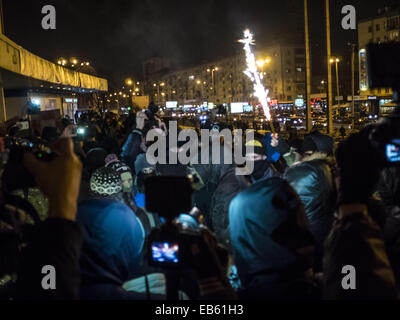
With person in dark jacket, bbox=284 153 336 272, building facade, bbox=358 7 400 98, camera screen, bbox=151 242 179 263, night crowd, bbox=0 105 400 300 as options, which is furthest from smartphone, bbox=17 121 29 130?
building facade, bbox=358 7 400 98

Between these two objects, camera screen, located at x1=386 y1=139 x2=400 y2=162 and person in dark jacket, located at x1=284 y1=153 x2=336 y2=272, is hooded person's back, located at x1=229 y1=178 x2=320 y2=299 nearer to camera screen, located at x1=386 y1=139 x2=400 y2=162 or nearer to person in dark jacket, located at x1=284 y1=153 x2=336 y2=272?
camera screen, located at x1=386 y1=139 x2=400 y2=162

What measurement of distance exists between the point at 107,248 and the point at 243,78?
9556 cm

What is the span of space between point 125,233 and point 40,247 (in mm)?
646

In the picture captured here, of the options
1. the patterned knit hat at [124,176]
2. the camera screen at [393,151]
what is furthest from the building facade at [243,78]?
the camera screen at [393,151]

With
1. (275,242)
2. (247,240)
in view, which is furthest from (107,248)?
(275,242)

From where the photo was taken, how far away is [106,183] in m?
3.87

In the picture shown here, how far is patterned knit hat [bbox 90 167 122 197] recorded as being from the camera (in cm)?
387

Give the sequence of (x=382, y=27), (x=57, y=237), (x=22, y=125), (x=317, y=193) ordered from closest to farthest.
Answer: (x=57, y=237) → (x=317, y=193) → (x=22, y=125) → (x=382, y=27)

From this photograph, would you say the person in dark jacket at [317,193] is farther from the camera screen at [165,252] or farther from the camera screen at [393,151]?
the camera screen at [165,252]

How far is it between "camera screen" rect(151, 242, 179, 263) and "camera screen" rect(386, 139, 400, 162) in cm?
133

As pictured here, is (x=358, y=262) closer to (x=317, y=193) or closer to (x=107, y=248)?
(x=317, y=193)

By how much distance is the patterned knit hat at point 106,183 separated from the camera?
12.7 feet

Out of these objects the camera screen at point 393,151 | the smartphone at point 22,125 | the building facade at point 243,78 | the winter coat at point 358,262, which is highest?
the building facade at point 243,78

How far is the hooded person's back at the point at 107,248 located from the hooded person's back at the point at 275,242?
0.76m
